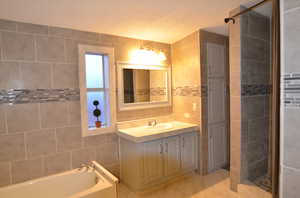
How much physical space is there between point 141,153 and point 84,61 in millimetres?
1463

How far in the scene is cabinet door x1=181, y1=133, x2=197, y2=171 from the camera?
2805 mm

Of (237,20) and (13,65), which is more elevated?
(237,20)

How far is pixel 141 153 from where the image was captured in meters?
2.39

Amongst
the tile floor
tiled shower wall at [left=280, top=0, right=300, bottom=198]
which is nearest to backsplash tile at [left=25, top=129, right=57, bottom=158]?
the tile floor

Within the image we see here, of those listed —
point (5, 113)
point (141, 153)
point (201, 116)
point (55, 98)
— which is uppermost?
point (55, 98)

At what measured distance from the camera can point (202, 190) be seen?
98.9 inches

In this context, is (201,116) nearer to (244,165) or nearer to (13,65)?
(244,165)

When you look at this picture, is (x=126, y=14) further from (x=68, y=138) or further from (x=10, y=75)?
(x=68, y=138)

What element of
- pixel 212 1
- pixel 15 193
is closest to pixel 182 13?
pixel 212 1

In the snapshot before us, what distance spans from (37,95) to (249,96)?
8.89 ft

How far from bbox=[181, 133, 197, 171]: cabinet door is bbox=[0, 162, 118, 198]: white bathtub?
1.28m

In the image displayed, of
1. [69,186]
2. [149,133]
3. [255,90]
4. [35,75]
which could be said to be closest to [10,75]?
[35,75]

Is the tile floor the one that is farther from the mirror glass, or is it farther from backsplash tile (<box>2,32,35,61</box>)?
backsplash tile (<box>2,32,35,61</box>)

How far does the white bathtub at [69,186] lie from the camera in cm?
179
